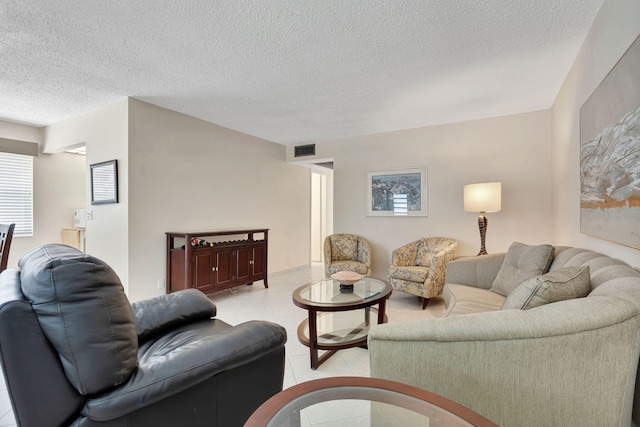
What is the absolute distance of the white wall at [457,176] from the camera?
365 centimetres

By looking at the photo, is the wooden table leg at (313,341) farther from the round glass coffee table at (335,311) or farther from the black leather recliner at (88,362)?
the black leather recliner at (88,362)

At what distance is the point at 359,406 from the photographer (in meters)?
0.92

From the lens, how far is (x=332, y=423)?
0.94m

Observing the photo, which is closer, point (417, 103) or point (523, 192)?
point (417, 103)

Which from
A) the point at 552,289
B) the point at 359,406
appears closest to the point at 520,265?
the point at 552,289

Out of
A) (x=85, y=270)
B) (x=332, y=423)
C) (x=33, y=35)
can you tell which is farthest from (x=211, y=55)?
(x=332, y=423)

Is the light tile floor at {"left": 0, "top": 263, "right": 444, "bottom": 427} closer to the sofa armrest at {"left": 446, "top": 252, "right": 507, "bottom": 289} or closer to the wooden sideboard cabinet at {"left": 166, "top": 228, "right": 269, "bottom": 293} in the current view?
the wooden sideboard cabinet at {"left": 166, "top": 228, "right": 269, "bottom": 293}

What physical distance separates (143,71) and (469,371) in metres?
3.18

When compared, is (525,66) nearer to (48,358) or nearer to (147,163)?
(48,358)

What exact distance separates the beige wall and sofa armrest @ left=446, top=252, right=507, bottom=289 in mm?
3114

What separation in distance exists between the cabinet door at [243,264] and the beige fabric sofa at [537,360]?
10.6 feet

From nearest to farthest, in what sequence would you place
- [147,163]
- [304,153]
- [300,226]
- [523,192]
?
1. [147,163]
2. [523,192]
3. [304,153]
4. [300,226]

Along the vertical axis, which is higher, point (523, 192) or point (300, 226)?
point (523, 192)

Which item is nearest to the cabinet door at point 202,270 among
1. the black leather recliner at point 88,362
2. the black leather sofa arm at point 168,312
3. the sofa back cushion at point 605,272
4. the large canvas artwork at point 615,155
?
the black leather sofa arm at point 168,312
